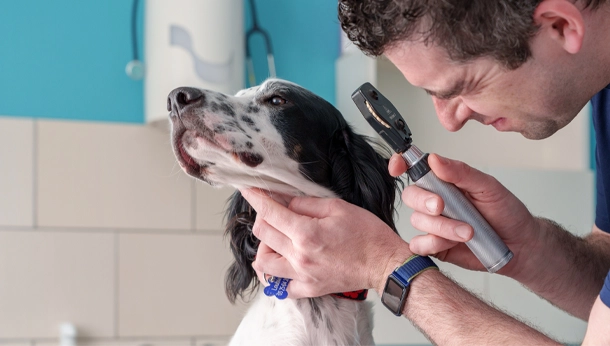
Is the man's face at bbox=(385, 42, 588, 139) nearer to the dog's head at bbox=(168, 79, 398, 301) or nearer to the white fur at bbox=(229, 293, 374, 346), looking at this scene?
the dog's head at bbox=(168, 79, 398, 301)

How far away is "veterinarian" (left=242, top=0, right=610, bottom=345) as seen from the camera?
1.04 m

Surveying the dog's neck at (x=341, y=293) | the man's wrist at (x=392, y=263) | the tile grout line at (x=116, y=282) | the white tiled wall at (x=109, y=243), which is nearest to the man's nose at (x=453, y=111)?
the man's wrist at (x=392, y=263)

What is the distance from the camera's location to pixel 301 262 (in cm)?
121

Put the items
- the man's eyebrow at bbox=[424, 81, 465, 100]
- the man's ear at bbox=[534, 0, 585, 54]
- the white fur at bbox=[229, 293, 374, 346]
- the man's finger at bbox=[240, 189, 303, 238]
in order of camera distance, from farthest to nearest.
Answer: the white fur at bbox=[229, 293, 374, 346]
the man's finger at bbox=[240, 189, 303, 238]
the man's eyebrow at bbox=[424, 81, 465, 100]
the man's ear at bbox=[534, 0, 585, 54]

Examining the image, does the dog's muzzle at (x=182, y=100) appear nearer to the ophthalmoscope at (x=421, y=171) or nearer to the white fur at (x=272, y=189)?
the white fur at (x=272, y=189)

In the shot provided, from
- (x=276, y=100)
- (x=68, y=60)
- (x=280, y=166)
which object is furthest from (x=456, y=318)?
(x=68, y=60)

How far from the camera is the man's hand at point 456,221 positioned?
1166 millimetres

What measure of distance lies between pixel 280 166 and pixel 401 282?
0.35 meters

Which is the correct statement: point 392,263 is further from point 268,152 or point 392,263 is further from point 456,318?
point 268,152

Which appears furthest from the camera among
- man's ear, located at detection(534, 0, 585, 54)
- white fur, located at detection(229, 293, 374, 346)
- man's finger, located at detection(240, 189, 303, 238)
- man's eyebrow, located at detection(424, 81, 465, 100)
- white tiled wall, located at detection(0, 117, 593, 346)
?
white tiled wall, located at detection(0, 117, 593, 346)

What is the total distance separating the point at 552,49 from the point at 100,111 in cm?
182

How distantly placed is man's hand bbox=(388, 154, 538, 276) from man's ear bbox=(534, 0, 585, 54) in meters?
0.25

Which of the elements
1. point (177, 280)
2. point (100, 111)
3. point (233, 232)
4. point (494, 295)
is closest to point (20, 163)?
point (100, 111)

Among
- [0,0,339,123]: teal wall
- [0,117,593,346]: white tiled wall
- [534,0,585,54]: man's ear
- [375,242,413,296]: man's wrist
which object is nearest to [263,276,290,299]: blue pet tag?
[375,242,413,296]: man's wrist
